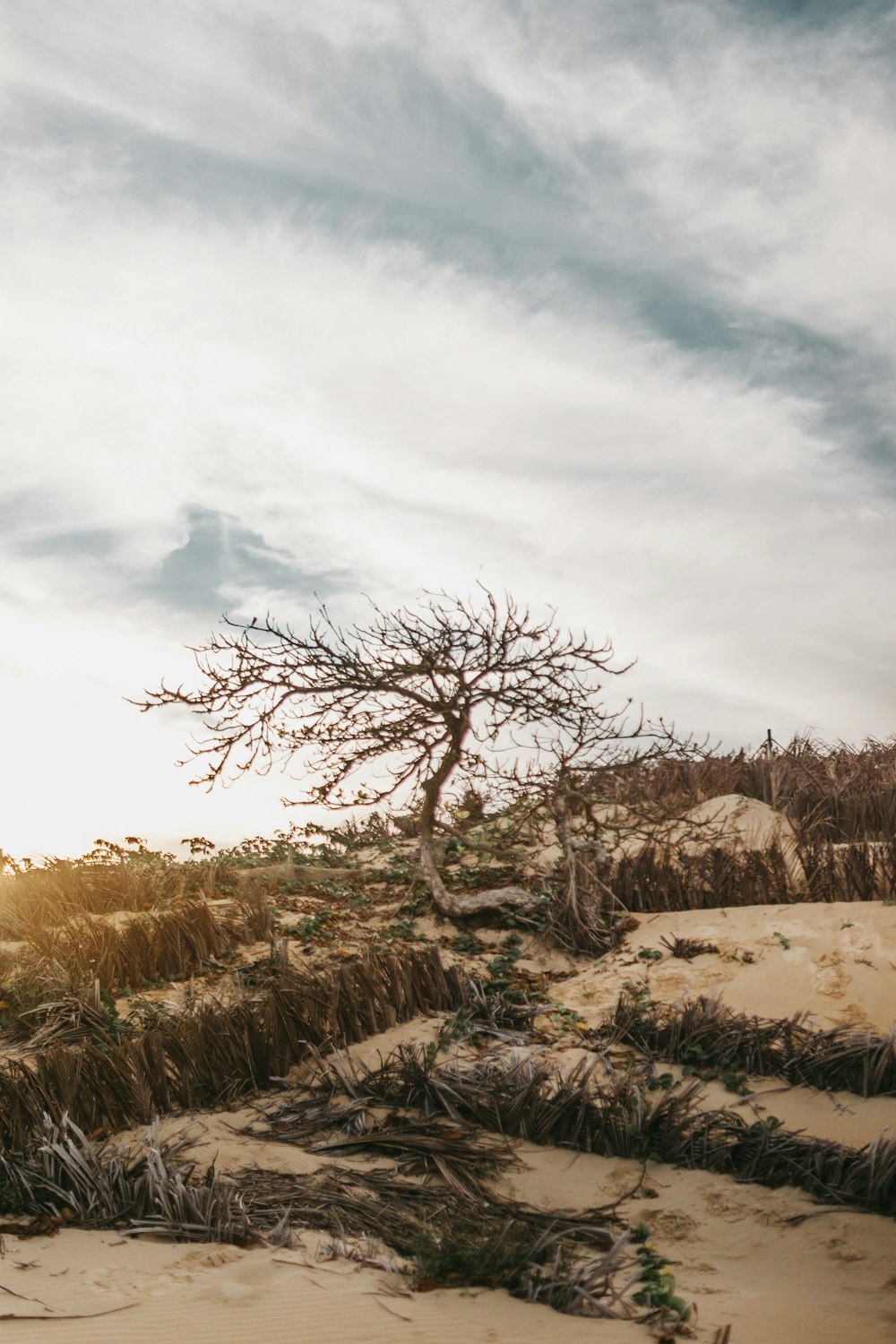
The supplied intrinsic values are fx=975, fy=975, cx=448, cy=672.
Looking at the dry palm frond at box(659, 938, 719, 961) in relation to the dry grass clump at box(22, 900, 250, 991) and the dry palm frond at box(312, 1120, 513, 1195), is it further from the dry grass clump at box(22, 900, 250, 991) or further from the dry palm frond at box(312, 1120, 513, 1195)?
the dry grass clump at box(22, 900, 250, 991)

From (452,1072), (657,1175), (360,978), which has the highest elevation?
(360,978)

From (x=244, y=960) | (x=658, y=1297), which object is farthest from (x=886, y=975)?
(x=244, y=960)

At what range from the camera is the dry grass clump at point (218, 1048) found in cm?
546

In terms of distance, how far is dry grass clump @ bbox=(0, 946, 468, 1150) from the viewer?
5.46m

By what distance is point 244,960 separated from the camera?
9.01m

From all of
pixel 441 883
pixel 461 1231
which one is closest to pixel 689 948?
pixel 441 883

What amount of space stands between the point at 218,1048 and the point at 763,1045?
369 centimetres

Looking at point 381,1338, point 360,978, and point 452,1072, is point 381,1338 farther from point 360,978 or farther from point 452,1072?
point 360,978

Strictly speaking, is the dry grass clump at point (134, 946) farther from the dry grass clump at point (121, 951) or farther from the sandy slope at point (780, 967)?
the sandy slope at point (780, 967)

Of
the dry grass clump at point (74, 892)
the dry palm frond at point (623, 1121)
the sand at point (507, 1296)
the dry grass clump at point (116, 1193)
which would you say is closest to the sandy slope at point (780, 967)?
the sand at point (507, 1296)

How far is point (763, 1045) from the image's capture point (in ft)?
22.0

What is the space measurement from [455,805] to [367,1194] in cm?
688

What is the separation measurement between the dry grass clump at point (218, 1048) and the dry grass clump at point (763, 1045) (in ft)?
5.24

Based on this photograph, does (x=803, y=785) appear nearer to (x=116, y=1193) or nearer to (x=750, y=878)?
(x=750, y=878)
